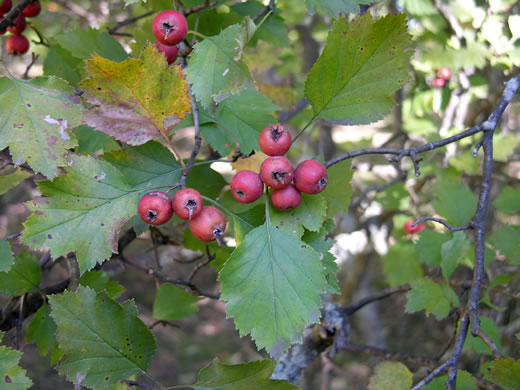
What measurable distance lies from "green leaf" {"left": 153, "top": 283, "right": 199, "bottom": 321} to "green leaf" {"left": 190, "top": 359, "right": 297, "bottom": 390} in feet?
2.02

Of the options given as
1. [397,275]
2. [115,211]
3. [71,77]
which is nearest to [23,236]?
[115,211]

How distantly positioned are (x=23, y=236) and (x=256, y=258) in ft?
1.76

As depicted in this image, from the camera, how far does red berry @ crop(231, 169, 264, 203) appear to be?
1067mm

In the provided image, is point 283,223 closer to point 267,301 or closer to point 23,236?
point 267,301

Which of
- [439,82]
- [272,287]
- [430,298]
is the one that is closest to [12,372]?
[272,287]

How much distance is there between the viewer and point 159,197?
1046mm

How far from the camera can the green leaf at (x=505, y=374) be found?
3.80 ft

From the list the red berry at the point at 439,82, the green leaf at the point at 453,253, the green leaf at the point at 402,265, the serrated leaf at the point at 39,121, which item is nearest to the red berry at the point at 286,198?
the serrated leaf at the point at 39,121

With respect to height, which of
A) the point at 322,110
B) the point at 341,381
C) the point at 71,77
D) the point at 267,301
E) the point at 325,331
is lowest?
the point at 341,381

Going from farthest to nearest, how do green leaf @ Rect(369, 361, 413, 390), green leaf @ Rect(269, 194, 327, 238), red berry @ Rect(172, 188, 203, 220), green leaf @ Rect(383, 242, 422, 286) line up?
green leaf @ Rect(383, 242, 422, 286) → green leaf @ Rect(369, 361, 413, 390) → green leaf @ Rect(269, 194, 327, 238) → red berry @ Rect(172, 188, 203, 220)

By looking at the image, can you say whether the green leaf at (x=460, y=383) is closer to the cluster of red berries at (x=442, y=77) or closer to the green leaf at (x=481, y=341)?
the green leaf at (x=481, y=341)

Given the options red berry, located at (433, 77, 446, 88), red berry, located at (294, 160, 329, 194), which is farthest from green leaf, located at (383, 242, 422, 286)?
red berry, located at (294, 160, 329, 194)

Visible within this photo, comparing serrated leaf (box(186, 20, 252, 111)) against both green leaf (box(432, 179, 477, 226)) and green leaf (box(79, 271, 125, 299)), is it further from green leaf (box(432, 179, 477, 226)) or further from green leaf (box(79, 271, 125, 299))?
green leaf (box(432, 179, 477, 226))

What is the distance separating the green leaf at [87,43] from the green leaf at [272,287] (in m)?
0.82
